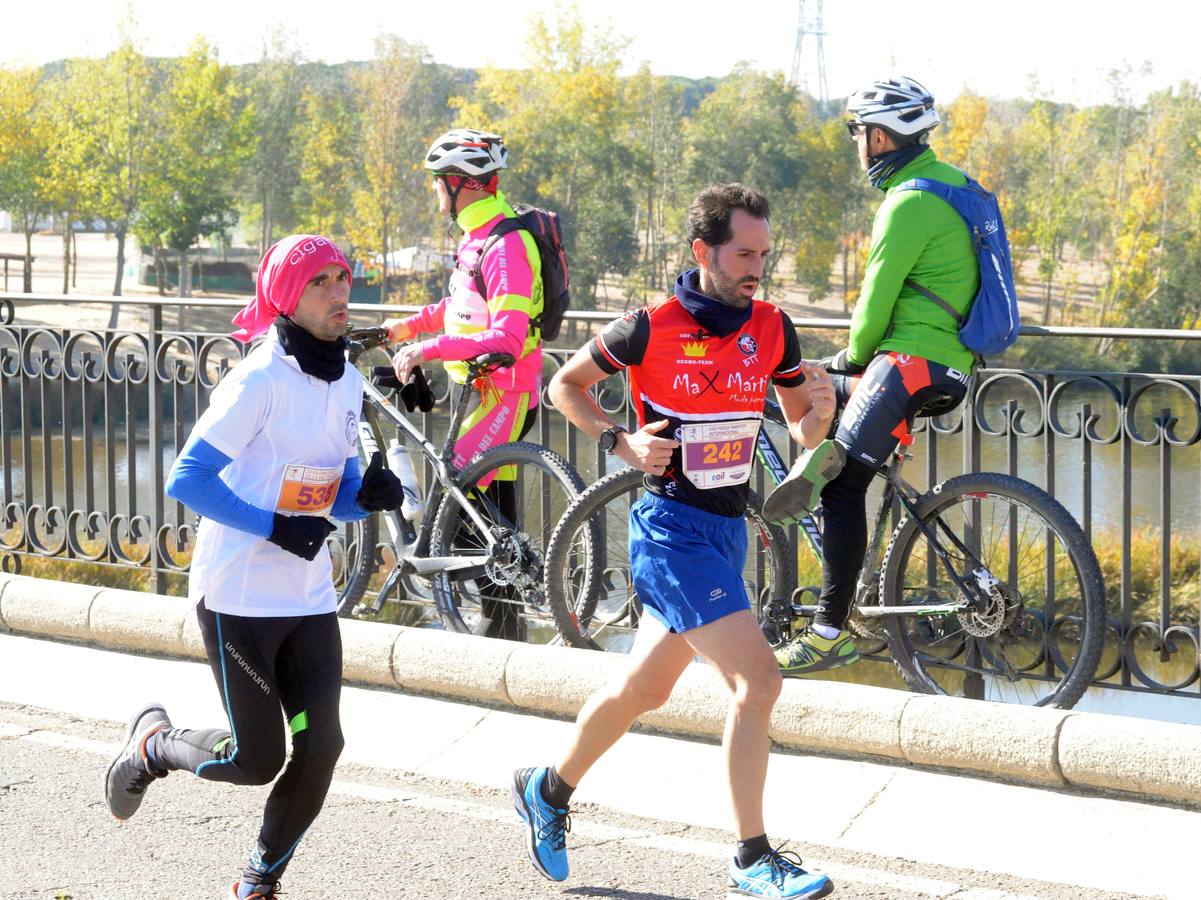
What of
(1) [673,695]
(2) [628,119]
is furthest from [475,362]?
(2) [628,119]

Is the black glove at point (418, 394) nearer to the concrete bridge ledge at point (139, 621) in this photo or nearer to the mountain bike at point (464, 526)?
the mountain bike at point (464, 526)

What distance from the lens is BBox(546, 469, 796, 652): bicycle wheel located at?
5727 mm

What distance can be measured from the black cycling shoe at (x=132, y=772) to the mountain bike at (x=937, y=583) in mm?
1994

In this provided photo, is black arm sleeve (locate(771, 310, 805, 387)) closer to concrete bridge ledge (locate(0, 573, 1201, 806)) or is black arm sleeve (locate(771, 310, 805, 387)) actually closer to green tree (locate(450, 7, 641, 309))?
concrete bridge ledge (locate(0, 573, 1201, 806))

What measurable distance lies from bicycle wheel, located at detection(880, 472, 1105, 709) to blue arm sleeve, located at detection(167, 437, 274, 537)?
2.62 meters

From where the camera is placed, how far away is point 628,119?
78.8 metres

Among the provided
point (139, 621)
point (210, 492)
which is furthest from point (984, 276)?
point (139, 621)

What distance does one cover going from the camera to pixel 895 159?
527 centimetres

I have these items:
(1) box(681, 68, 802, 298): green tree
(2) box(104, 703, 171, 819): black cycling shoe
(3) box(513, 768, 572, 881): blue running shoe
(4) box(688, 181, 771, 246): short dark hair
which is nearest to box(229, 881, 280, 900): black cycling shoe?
(2) box(104, 703, 171, 819): black cycling shoe

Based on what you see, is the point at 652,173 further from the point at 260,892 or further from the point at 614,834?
the point at 260,892

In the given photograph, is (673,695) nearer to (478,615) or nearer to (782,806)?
(782,806)

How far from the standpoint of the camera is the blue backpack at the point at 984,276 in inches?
203

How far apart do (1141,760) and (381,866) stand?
209cm

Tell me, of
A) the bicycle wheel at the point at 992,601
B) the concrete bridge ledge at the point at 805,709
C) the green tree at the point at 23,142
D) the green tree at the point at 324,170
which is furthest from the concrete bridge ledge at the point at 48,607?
the green tree at the point at 324,170
